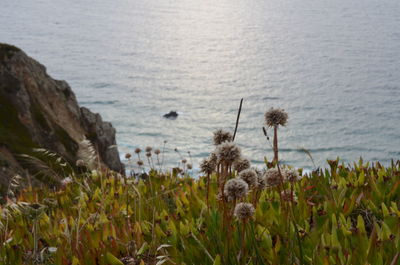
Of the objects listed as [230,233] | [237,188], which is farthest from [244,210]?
[230,233]

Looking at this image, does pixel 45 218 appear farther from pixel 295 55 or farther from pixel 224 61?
pixel 295 55

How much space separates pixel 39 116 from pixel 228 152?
1524cm

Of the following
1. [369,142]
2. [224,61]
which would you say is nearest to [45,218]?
[369,142]

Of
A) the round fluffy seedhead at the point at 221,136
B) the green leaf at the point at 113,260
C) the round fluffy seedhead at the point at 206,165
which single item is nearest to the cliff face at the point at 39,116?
the green leaf at the point at 113,260

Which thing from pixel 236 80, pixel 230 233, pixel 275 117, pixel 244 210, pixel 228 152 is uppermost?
pixel 236 80

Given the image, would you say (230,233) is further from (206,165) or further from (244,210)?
(244,210)

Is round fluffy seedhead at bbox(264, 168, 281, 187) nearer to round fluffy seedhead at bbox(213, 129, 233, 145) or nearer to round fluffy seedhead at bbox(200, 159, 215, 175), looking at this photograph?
round fluffy seedhead at bbox(213, 129, 233, 145)

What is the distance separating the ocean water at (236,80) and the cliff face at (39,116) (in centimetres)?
2468

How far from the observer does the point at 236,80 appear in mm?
108562

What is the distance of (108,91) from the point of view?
100 metres

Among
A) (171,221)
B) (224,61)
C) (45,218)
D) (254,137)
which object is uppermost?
(224,61)

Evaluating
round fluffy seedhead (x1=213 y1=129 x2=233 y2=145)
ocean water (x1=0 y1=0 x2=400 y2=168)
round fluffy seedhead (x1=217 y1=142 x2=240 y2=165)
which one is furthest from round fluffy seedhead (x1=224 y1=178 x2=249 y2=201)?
ocean water (x1=0 y1=0 x2=400 y2=168)

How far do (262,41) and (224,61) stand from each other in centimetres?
3370

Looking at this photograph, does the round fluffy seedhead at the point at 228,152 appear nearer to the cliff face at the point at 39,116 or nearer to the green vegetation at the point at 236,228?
the green vegetation at the point at 236,228
